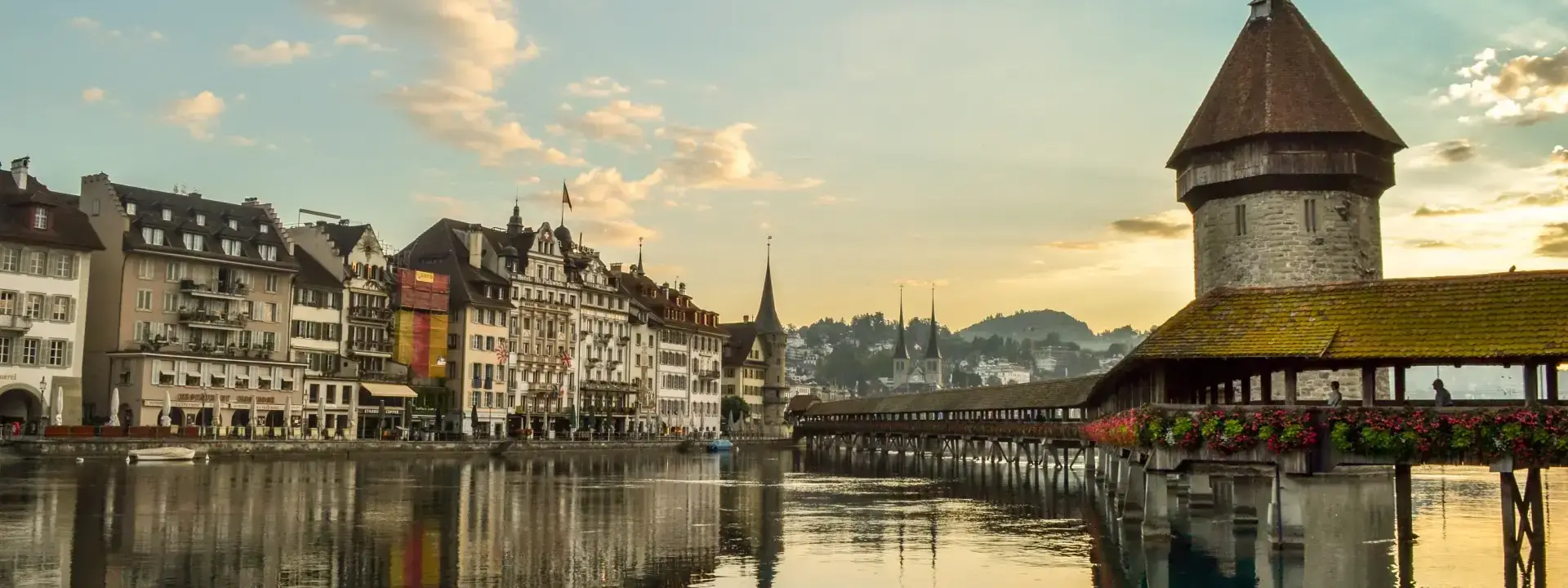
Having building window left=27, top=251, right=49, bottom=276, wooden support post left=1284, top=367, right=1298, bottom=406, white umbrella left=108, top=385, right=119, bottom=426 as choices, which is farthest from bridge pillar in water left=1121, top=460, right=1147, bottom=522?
building window left=27, top=251, right=49, bottom=276

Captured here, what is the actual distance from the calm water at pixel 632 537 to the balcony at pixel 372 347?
3838 cm

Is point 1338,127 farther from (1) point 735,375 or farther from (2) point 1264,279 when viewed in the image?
(1) point 735,375

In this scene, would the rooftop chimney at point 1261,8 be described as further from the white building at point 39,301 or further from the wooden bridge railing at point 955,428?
the white building at point 39,301

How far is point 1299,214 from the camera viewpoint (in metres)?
49.2

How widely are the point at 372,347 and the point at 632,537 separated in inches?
2754

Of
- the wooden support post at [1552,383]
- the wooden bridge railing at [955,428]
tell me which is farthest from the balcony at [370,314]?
the wooden support post at [1552,383]

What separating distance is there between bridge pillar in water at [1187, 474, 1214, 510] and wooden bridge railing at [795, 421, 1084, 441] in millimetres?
7636

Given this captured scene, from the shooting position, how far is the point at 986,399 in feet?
323

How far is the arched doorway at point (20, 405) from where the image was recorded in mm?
77500

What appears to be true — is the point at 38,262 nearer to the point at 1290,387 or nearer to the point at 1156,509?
the point at 1156,509

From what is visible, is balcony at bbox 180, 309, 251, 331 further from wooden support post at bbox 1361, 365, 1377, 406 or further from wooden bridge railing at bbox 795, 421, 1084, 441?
wooden support post at bbox 1361, 365, 1377, 406

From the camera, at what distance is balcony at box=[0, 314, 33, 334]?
251ft

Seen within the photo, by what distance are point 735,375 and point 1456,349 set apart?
455ft

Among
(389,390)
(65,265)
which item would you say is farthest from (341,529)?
(389,390)
